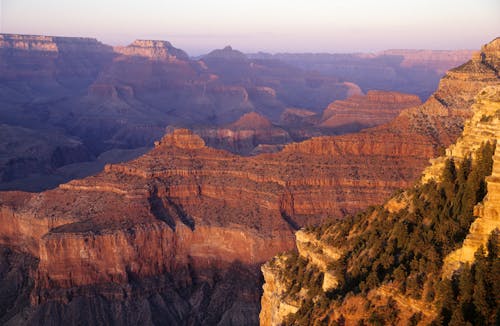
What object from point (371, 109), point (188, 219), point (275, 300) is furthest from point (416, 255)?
point (371, 109)

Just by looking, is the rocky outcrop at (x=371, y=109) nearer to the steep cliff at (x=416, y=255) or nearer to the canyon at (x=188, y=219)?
the canyon at (x=188, y=219)

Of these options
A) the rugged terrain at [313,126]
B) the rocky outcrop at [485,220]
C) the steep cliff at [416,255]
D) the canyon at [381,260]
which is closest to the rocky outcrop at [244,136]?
the rugged terrain at [313,126]

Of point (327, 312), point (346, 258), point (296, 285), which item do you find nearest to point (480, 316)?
point (327, 312)

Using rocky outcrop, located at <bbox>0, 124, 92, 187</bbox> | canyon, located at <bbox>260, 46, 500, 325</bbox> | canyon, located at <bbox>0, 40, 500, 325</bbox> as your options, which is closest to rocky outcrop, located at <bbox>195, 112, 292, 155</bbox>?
rocky outcrop, located at <bbox>0, 124, 92, 187</bbox>

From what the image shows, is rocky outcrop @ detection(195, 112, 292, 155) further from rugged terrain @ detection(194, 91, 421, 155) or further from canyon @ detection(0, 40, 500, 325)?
canyon @ detection(0, 40, 500, 325)

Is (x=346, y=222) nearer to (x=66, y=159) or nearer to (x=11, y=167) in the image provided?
(x=11, y=167)

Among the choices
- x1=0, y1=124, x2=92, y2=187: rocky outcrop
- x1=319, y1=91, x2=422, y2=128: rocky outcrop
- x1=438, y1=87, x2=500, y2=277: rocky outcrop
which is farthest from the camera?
x1=0, y1=124, x2=92, y2=187: rocky outcrop

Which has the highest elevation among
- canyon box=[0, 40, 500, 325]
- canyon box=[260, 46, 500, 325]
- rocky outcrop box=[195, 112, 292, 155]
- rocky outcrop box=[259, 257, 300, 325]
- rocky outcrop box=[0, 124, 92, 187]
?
canyon box=[260, 46, 500, 325]
